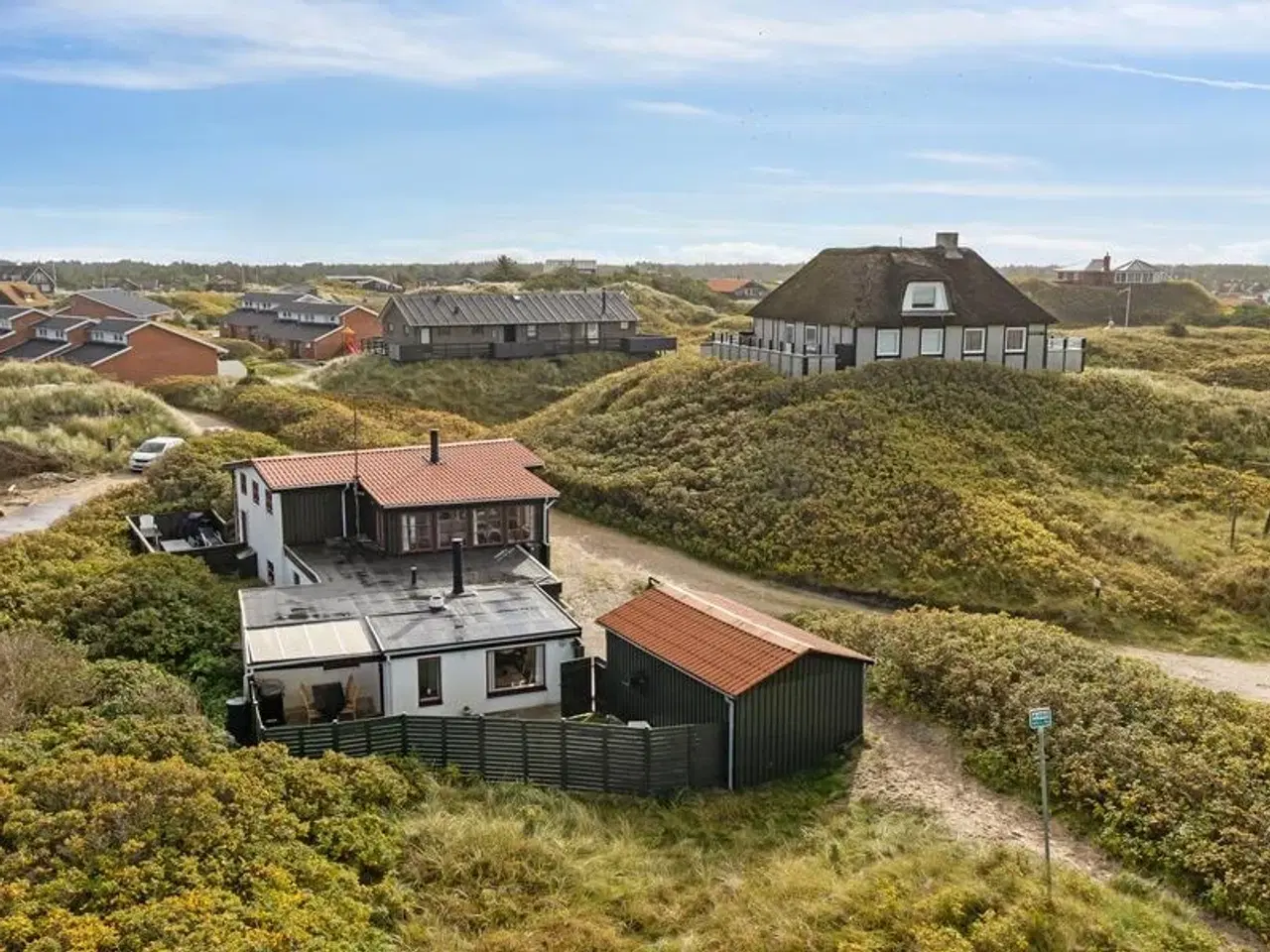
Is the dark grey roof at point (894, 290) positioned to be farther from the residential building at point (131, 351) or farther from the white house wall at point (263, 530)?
the residential building at point (131, 351)

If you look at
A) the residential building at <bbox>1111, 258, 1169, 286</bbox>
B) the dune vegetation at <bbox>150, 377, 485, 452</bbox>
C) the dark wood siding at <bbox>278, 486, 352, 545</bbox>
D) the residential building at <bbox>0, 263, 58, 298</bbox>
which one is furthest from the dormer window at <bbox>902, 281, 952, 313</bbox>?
the residential building at <bbox>0, 263, 58, 298</bbox>

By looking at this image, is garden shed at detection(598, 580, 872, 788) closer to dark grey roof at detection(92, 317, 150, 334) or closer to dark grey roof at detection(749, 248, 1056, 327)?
dark grey roof at detection(749, 248, 1056, 327)

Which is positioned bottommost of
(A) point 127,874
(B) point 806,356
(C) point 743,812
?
(C) point 743,812

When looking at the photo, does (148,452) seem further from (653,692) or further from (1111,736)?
(1111,736)

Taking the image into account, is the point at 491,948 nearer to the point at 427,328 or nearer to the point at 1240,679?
the point at 1240,679

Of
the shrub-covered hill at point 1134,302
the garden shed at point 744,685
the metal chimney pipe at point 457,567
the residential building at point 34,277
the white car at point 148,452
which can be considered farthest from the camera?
the residential building at point 34,277

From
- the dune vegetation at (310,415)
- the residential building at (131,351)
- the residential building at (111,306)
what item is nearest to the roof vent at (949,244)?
the dune vegetation at (310,415)

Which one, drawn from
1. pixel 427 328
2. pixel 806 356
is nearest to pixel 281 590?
pixel 806 356
